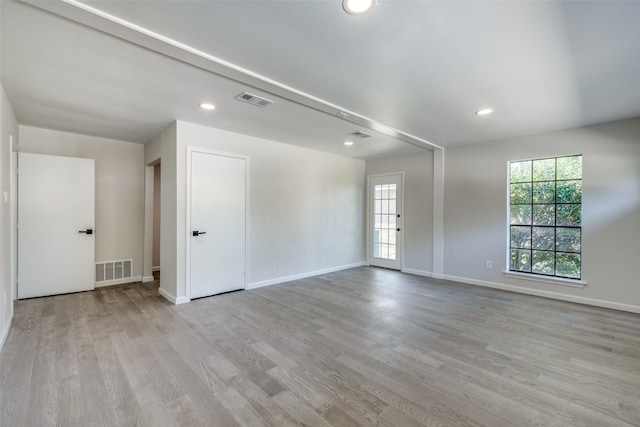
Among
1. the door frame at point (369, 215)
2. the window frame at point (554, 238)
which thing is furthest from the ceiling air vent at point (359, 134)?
the window frame at point (554, 238)

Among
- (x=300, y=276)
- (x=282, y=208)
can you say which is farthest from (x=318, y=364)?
(x=282, y=208)

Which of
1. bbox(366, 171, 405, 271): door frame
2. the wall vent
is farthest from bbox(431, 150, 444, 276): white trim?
the wall vent

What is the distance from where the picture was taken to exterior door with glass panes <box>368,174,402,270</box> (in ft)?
20.2

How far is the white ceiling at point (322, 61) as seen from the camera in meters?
1.77

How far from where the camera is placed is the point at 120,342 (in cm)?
272

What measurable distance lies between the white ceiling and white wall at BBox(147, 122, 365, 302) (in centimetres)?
76

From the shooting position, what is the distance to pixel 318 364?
2.36 m

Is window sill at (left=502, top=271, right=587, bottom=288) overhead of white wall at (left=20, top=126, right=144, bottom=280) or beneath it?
beneath

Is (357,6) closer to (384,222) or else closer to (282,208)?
(282,208)

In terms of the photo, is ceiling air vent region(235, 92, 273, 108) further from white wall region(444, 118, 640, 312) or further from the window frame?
the window frame

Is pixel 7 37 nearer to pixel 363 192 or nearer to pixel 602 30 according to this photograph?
pixel 602 30

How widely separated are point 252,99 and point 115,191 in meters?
3.57

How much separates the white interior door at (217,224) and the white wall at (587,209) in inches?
156

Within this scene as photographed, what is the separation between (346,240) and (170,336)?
4101 millimetres
